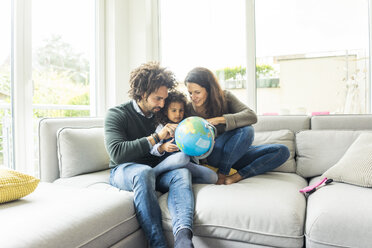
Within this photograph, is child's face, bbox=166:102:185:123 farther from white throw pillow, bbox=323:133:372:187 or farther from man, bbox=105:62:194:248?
white throw pillow, bbox=323:133:372:187

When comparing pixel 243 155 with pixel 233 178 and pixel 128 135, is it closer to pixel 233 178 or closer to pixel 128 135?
pixel 233 178

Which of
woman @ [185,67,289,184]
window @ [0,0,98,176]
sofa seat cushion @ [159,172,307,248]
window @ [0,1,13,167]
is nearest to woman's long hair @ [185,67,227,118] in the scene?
woman @ [185,67,289,184]

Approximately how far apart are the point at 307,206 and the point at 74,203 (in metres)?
1.07

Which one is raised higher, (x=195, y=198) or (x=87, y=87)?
(x=87, y=87)

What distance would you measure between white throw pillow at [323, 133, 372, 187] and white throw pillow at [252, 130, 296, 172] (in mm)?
379

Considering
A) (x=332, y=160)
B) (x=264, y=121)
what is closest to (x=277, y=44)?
(x=264, y=121)

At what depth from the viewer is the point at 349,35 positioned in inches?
94.0

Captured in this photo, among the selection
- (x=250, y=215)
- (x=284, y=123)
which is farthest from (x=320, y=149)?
(x=250, y=215)

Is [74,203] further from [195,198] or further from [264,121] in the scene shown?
[264,121]

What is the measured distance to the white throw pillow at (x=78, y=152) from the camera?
1.76 metres

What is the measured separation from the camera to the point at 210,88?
182 cm

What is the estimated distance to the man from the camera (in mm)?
1271

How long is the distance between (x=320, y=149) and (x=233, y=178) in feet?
2.29

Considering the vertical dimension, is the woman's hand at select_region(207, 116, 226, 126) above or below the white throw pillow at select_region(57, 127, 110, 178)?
above
